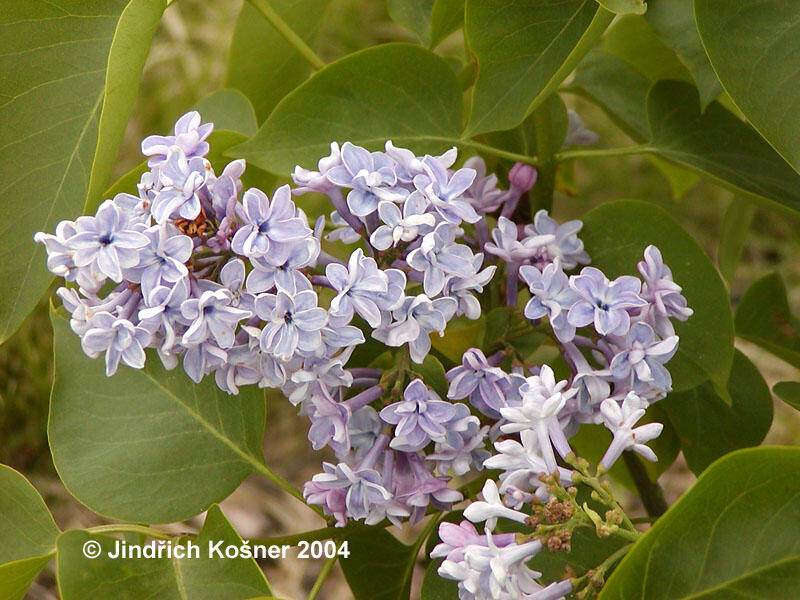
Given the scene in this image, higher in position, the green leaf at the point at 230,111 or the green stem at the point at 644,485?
the green leaf at the point at 230,111

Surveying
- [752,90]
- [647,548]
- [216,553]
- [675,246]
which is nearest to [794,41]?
[752,90]

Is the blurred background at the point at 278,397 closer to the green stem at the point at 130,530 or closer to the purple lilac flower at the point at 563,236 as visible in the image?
the purple lilac flower at the point at 563,236

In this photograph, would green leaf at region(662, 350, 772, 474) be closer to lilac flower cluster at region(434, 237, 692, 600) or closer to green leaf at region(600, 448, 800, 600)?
lilac flower cluster at region(434, 237, 692, 600)

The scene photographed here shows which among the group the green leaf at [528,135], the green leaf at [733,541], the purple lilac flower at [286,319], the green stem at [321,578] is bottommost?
the green stem at [321,578]

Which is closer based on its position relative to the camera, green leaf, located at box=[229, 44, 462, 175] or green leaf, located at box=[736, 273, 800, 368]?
green leaf, located at box=[229, 44, 462, 175]

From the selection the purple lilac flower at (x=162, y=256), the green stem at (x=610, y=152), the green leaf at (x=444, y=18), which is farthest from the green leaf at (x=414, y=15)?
the purple lilac flower at (x=162, y=256)

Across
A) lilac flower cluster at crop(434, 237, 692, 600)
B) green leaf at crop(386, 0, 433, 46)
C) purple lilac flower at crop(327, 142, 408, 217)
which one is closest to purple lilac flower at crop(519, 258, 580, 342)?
lilac flower cluster at crop(434, 237, 692, 600)

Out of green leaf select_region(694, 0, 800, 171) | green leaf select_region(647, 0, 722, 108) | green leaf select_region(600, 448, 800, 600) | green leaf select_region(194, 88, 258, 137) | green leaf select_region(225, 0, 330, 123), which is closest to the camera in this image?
green leaf select_region(600, 448, 800, 600)
